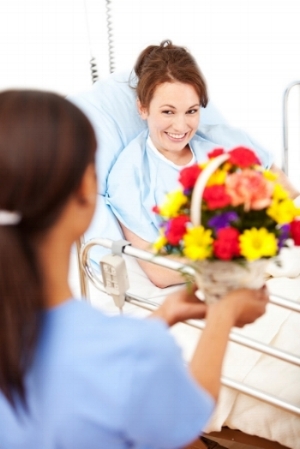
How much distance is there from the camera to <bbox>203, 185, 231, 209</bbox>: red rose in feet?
3.41

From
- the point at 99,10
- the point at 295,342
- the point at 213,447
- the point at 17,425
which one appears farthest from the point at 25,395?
the point at 99,10

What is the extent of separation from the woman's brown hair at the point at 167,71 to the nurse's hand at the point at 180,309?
4.12 feet

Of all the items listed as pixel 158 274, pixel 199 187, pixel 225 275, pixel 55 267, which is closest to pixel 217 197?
pixel 199 187

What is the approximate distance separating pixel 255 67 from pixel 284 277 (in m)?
1.49

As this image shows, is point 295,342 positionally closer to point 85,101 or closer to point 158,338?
point 158,338

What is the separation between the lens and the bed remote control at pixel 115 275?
5.13 ft

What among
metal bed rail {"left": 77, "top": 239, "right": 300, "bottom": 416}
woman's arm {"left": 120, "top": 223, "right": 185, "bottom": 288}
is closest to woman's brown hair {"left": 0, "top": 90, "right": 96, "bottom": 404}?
metal bed rail {"left": 77, "top": 239, "right": 300, "bottom": 416}

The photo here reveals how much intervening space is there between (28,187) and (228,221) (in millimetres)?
381

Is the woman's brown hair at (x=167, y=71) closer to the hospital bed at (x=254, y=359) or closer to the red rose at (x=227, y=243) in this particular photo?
the hospital bed at (x=254, y=359)

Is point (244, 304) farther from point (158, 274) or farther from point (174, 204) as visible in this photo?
point (158, 274)

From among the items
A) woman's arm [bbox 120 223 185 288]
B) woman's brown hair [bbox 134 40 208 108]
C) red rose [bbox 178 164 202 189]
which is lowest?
woman's arm [bbox 120 223 185 288]

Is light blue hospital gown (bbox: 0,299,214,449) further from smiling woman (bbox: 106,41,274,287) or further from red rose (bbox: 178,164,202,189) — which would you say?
smiling woman (bbox: 106,41,274,287)

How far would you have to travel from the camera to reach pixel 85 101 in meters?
2.56

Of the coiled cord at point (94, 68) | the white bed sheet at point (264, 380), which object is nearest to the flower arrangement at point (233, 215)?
the white bed sheet at point (264, 380)
